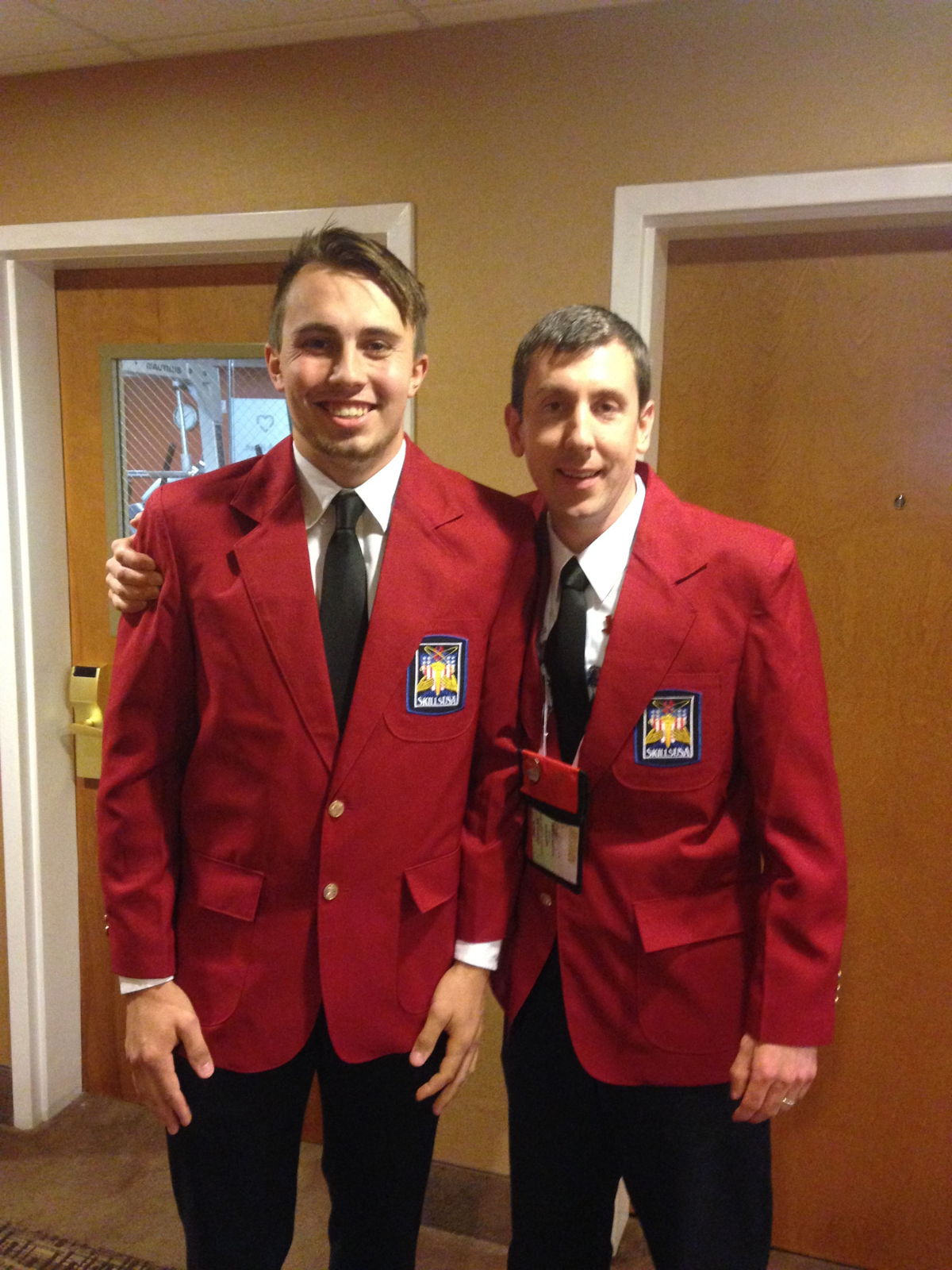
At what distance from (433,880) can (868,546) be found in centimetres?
111

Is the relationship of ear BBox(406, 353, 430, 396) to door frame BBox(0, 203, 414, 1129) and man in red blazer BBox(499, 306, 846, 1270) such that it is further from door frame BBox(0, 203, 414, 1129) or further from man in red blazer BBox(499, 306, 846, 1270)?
door frame BBox(0, 203, 414, 1129)

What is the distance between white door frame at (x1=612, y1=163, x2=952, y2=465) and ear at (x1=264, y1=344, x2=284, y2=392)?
74 centimetres

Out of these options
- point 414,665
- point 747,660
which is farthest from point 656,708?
point 414,665

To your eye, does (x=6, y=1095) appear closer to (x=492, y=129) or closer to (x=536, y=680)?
(x=536, y=680)

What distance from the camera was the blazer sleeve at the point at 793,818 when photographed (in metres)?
1.16

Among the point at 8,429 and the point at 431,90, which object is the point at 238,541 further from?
the point at 8,429

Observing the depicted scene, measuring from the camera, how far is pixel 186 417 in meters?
2.19

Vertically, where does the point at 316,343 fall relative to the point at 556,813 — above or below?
above

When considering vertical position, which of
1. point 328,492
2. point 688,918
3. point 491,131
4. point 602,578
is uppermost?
point 491,131

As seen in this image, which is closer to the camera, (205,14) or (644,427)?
(644,427)

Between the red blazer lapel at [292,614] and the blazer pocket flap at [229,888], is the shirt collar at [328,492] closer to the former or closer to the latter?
the red blazer lapel at [292,614]

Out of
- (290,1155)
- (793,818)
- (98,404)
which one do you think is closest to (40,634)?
(98,404)

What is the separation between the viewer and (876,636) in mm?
1831

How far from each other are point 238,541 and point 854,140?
124cm
